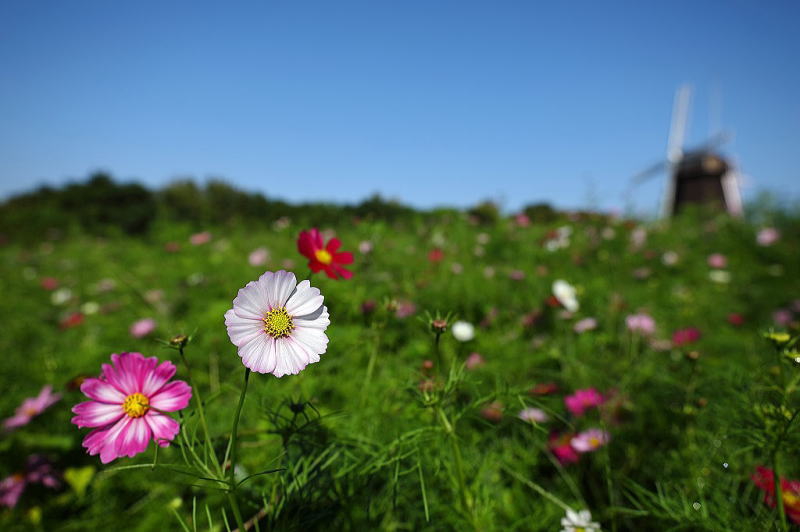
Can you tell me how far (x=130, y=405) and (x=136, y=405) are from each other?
10 mm

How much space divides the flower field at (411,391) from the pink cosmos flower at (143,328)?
0.02 meters

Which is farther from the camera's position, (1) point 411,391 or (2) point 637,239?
(2) point 637,239

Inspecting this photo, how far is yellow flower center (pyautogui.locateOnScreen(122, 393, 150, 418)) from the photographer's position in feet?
1.65

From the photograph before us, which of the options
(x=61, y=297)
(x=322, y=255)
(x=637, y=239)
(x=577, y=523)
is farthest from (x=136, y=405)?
(x=637, y=239)

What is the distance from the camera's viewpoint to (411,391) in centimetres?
74

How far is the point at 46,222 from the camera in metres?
9.35

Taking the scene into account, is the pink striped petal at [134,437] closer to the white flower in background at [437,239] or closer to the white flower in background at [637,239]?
the white flower in background at [437,239]

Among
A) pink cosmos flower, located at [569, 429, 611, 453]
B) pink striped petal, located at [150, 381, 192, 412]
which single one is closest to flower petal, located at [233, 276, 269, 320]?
pink striped petal, located at [150, 381, 192, 412]

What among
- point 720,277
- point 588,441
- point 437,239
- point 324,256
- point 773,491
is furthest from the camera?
point 720,277

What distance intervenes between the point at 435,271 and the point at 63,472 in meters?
1.78

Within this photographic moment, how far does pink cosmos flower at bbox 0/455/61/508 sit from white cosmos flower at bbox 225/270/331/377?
1153mm

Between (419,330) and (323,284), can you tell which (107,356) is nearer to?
(323,284)

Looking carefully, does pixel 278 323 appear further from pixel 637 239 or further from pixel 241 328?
pixel 637 239

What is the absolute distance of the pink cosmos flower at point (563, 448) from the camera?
3.61ft
